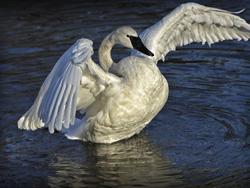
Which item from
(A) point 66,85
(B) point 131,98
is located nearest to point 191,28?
(B) point 131,98

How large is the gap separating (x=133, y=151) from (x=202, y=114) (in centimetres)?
156

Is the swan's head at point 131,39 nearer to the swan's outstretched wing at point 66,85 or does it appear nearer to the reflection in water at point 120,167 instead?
the swan's outstretched wing at point 66,85

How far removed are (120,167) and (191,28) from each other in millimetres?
2880

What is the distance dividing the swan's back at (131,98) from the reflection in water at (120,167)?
0.33 metres

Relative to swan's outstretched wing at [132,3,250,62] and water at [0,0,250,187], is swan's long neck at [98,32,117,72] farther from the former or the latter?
water at [0,0,250,187]

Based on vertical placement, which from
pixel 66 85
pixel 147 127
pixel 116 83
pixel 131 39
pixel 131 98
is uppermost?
pixel 131 39

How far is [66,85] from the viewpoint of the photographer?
237 inches

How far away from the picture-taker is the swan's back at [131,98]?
697cm

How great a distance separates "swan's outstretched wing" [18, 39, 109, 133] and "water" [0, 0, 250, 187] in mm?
838

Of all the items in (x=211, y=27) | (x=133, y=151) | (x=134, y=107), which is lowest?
(x=133, y=151)

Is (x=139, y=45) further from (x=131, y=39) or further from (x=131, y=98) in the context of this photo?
(x=131, y=98)

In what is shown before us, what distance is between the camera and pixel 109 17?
13.3 meters

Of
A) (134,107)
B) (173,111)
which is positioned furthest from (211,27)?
(134,107)

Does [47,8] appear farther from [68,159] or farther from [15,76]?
[68,159]
